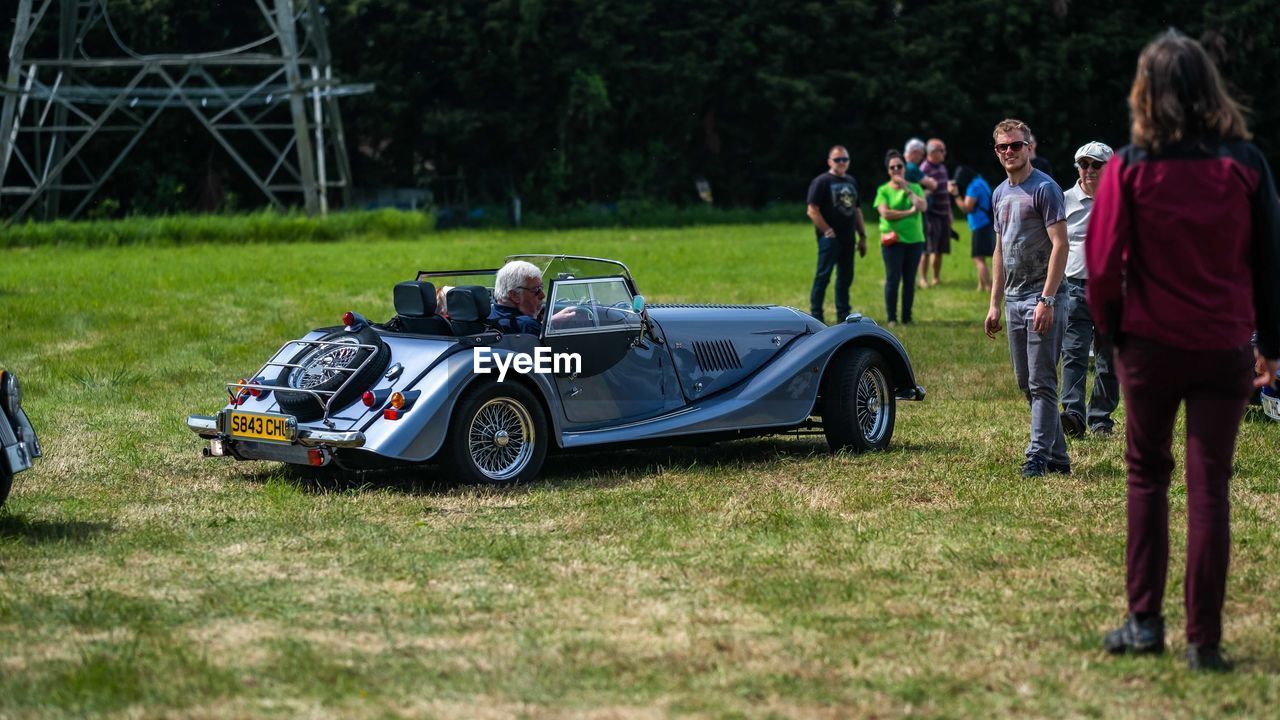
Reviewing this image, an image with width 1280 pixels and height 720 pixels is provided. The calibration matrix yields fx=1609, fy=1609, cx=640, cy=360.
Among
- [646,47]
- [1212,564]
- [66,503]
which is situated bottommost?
[66,503]

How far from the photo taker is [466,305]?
8469 mm

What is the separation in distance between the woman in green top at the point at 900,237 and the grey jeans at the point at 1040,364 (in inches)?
311

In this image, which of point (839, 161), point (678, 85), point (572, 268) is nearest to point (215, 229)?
point (839, 161)

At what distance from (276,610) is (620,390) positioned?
3295 mm

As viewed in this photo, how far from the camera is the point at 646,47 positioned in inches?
1716

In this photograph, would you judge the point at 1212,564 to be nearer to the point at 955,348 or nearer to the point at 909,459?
the point at 909,459

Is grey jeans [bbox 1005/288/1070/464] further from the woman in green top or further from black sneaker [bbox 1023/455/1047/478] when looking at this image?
the woman in green top

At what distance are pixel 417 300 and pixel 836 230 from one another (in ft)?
28.1

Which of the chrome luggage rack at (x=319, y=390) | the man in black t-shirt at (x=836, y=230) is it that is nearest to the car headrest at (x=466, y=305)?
the chrome luggage rack at (x=319, y=390)

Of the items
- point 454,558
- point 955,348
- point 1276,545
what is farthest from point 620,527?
point 955,348

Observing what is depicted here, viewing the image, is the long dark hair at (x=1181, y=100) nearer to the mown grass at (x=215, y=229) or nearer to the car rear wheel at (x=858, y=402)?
the car rear wheel at (x=858, y=402)

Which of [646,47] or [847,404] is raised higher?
[646,47]

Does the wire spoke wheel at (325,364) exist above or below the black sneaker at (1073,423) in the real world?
above

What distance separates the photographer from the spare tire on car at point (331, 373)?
26.5 ft
